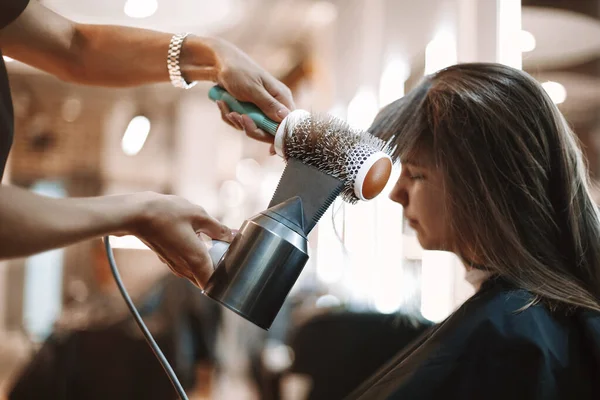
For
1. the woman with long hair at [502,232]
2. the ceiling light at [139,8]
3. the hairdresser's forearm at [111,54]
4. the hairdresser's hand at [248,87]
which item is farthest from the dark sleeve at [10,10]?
the ceiling light at [139,8]

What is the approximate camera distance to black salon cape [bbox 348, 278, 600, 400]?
860 millimetres

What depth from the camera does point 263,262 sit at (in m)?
0.74

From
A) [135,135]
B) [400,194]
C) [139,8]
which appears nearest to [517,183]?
[400,194]

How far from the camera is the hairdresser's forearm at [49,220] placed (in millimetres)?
570

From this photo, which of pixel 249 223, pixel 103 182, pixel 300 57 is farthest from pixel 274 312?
pixel 300 57

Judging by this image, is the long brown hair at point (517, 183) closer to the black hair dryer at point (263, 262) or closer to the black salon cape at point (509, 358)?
the black salon cape at point (509, 358)

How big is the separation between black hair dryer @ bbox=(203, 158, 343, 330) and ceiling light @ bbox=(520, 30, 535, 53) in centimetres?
100

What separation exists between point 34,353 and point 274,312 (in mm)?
1704

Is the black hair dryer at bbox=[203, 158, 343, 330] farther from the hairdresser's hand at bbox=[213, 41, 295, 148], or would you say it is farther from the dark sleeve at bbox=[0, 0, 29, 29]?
the dark sleeve at bbox=[0, 0, 29, 29]

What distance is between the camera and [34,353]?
2145 mm

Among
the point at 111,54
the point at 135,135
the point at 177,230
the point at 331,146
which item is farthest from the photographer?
the point at 135,135

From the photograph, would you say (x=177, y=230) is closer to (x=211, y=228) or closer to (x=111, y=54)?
(x=211, y=228)

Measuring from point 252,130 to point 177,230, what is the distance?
0.21 metres

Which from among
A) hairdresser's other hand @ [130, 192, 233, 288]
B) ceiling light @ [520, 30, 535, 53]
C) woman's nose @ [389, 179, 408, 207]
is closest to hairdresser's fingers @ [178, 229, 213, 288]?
hairdresser's other hand @ [130, 192, 233, 288]
